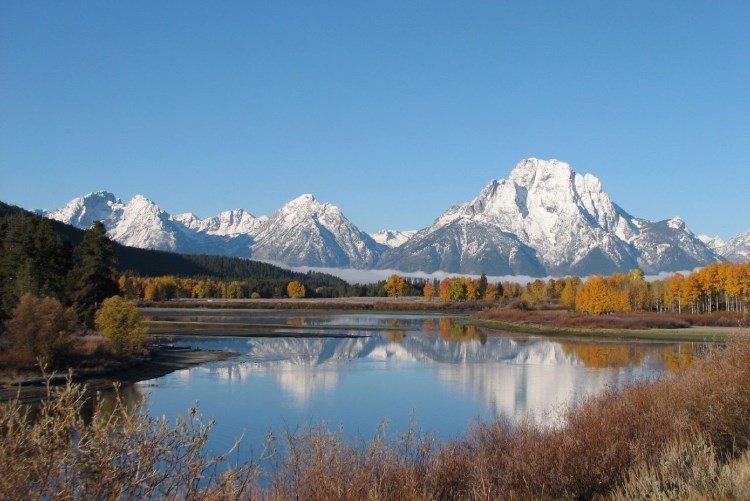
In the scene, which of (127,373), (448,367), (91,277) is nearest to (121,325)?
(127,373)

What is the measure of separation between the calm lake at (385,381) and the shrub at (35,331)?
5310mm

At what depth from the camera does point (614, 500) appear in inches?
448

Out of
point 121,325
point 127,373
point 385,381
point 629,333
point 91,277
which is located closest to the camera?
point 385,381

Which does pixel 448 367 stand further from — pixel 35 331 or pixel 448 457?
pixel 448 457

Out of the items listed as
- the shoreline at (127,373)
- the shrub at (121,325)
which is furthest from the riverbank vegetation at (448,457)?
the shrub at (121,325)

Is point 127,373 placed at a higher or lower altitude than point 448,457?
lower

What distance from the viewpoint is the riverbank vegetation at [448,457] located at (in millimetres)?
6426

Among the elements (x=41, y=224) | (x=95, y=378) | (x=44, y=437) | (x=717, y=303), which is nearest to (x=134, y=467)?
(x=44, y=437)

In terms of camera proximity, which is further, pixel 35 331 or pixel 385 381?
pixel 385 381

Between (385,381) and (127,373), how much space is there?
15708mm

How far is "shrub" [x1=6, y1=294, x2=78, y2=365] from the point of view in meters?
38.4

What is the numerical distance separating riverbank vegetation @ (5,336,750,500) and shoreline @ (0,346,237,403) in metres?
16.5

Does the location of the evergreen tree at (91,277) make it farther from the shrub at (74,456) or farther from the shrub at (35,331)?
the shrub at (74,456)

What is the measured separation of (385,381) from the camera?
135 feet
